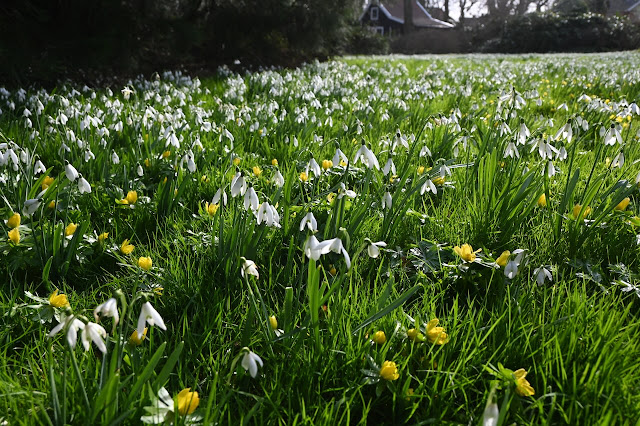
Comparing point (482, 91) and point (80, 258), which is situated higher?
point (482, 91)

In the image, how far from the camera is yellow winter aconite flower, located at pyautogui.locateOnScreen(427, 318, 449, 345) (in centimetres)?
140

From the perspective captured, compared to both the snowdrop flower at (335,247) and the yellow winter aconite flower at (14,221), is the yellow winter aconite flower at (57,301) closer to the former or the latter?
the yellow winter aconite flower at (14,221)

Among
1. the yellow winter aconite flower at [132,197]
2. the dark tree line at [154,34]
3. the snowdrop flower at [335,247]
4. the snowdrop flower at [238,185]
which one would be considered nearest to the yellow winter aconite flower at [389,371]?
the snowdrop flower at [335,247]

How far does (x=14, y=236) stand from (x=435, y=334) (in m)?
1.60

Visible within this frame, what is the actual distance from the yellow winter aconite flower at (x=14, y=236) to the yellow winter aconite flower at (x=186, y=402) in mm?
1139

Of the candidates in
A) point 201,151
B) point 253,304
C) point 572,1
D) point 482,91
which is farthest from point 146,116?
point 572,1

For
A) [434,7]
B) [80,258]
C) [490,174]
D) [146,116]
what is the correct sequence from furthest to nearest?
[434,7]
[146,116]
[490,174]
[80,258]

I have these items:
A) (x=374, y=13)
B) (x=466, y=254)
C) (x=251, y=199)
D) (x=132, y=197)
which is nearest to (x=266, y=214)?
(x=251, y=199)

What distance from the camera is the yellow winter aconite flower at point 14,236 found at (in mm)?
1831

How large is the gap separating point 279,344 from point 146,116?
2519 mm

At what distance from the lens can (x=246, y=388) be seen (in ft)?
4.40

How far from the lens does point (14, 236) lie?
184 cm

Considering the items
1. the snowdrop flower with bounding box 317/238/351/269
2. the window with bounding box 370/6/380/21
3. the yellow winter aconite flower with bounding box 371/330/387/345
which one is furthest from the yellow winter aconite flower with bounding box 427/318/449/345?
the window with bounding box 370/6/380/21

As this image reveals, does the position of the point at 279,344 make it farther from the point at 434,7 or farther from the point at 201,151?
the point at 434,7
